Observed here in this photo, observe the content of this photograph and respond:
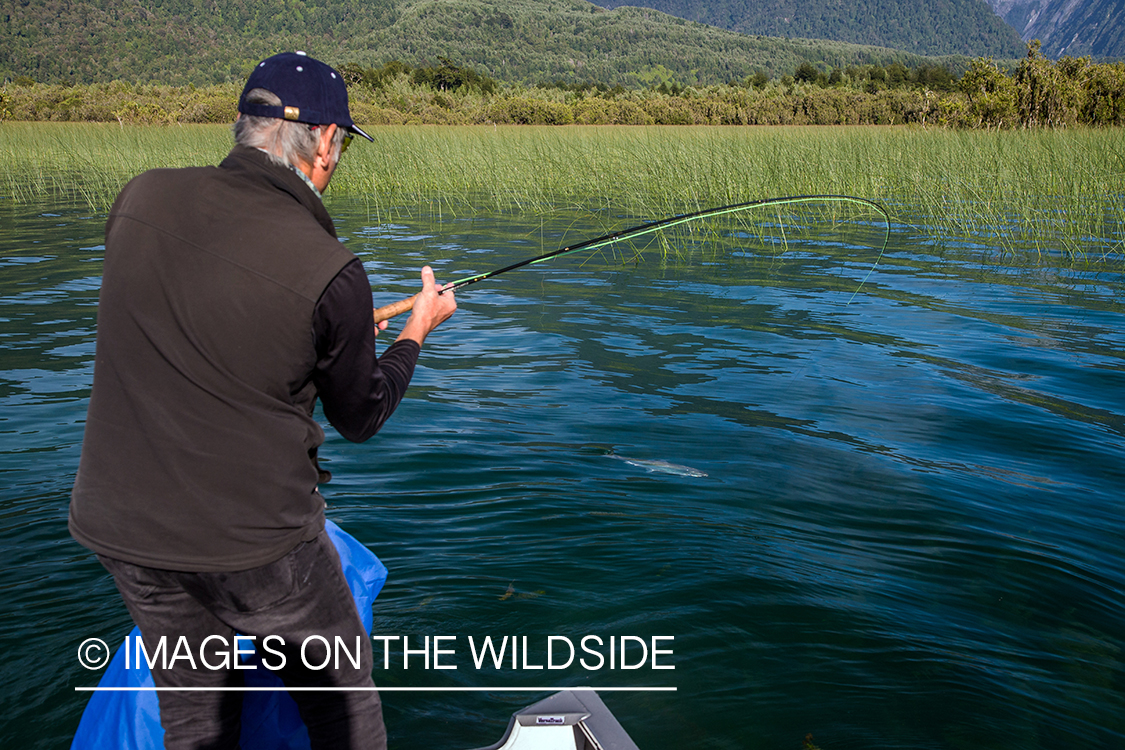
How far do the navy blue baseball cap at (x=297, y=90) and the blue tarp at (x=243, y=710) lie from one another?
1.31 meters

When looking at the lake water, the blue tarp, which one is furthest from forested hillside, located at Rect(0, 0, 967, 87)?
the blue tarp

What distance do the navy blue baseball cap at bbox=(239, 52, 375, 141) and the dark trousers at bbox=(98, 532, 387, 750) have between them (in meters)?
0.98

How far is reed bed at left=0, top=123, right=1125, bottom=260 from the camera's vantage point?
38.7ft

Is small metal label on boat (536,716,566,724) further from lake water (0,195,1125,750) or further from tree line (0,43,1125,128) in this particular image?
tree line (0,43,1125,128)

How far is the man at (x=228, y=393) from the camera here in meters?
1.54

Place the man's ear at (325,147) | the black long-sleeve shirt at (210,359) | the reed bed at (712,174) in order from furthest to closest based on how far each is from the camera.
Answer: the reed bed at (712,174)
the man's ear at (325,147)
the black long-sleeve shirt at (210,359)

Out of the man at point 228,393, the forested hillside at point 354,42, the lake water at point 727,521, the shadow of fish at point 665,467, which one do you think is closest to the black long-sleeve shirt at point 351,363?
the man at point 228,393

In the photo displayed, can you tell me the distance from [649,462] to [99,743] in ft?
10.7

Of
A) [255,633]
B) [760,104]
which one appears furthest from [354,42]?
[255,633]

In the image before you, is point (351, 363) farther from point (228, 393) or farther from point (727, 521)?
point (727, 521)

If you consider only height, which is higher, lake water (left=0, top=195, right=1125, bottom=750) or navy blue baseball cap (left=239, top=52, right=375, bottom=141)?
navy blue baseball cap (left=239, top=52, right=375, bottom=141)

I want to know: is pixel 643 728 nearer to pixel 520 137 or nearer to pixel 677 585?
pixel 677 585

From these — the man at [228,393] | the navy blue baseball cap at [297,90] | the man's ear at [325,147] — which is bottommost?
the man at [228,393]

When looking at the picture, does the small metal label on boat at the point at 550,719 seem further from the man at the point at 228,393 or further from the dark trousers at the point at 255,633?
the man at the point at 228,393
